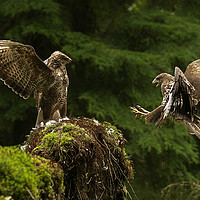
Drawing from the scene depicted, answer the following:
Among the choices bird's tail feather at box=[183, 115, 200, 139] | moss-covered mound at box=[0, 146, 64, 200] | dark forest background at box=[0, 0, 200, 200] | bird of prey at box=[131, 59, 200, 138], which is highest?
moss-covered mound at box=[0, 146, 64, 200]

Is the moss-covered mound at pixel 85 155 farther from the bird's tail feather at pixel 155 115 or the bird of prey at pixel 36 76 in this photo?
the bird's tail feather at pixel 155 115

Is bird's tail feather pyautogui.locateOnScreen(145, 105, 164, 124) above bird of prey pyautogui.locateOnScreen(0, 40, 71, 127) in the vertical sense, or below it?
below

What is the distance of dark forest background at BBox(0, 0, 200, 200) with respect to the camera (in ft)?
22.3

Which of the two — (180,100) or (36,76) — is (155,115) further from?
(36,76)

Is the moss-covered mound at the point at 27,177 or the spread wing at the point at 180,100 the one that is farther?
the spread wing at the point at 180,100

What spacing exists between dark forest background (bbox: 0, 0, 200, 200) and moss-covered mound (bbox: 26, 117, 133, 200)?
310 centimetres

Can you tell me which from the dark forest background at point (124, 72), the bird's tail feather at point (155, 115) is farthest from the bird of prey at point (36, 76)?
the dark forest background at point (124, 72)

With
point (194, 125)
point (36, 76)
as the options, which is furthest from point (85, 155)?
point (194, 125)

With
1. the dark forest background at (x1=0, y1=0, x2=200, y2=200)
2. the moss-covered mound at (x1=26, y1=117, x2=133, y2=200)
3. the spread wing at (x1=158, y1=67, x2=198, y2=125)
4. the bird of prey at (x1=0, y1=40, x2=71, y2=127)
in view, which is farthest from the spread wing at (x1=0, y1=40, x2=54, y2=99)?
the dark forest background at (x1=0, y1=0, x2=200, y2=200)

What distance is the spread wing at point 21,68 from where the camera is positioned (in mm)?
3316

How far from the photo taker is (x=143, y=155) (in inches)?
285

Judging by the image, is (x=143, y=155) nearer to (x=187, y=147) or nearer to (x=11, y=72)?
(x=187, y=147)

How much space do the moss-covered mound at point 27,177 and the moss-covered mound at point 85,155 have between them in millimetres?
218

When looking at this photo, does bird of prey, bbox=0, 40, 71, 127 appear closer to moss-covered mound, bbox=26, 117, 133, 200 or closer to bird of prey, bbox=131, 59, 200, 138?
moss-covered mound, bbox=26, 117, 133, 200
